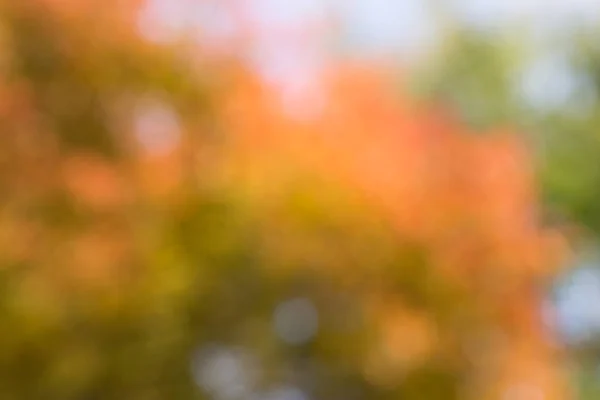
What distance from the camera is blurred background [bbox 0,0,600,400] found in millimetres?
1350

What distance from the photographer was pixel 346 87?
1556mm

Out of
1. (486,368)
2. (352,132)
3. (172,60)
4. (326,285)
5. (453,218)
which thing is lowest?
(486,368)

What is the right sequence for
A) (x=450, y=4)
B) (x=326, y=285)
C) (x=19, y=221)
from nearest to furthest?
(x=19, y=221) < (x=326, y=285) < (x=450, y=4)

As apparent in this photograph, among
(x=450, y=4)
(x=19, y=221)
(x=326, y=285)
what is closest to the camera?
(x=19, y=221)

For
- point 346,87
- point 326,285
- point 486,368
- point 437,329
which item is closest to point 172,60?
point 346,87

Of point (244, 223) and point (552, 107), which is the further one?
point (552, 107)

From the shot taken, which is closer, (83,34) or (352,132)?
(83,34)

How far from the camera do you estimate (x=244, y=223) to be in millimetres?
1381

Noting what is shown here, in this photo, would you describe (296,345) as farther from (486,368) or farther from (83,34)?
(83,34)

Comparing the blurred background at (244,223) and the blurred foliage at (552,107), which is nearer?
the blurred background at (244,223)

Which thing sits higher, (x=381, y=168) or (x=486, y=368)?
(x=381, y=168)

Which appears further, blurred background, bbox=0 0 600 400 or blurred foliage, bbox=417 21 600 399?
blurred foliage, bbox=417 21 600 399

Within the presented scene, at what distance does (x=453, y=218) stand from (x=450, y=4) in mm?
1362

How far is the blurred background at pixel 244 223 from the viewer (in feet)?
4.43
